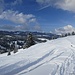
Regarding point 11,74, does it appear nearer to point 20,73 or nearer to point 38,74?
→ point 20,73

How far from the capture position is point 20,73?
507 inches

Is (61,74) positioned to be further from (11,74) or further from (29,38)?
(29,38)

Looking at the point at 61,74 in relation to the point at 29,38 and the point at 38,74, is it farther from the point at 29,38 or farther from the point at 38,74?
the point at 29,38

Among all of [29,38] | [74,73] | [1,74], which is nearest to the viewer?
[1,74]

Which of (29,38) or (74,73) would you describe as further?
(29,38)

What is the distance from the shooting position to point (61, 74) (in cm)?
Result: 1279

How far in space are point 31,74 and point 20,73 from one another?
29.4 inches

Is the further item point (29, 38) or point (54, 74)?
point (29, 38)

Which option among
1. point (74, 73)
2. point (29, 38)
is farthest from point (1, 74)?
point (29, 38)

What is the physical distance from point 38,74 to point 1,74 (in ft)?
7.99

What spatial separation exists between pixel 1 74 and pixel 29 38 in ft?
166

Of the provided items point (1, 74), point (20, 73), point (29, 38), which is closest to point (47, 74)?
point (20, 73)

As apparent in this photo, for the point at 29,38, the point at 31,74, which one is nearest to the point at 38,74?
the point at 31,74

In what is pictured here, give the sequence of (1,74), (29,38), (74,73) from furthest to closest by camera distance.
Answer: (29,38)
(74,73)
(1,74)
